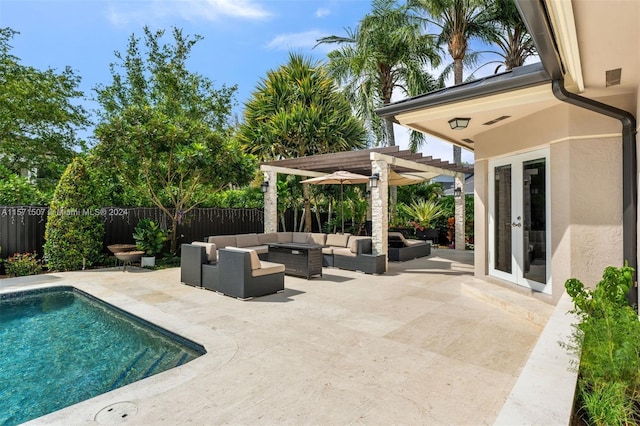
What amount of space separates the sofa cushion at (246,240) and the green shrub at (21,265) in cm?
519

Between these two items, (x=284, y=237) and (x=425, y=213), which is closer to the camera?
(x=284, y=237)

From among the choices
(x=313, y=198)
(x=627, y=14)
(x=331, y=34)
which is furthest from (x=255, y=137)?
(x=627, y=14)

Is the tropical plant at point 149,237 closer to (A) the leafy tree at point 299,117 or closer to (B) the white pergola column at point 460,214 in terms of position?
(A) the leafy tree at point 299,117

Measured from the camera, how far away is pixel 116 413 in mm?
2756

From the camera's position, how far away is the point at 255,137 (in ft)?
47.6

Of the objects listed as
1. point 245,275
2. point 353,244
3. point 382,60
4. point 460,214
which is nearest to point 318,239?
point 353,244

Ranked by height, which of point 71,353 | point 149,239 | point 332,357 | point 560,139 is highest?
point 560,139

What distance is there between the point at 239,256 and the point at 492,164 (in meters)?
5.28

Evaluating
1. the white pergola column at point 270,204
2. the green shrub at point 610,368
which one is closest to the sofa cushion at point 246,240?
the white pergola column at point 270,204

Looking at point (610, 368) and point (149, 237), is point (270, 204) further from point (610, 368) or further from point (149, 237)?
point (610, 368)

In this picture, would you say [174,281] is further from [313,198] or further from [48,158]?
[48,158]

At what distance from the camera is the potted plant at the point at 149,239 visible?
Result: 33.6 ft

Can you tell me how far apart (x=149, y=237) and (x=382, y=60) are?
12514 millimetres

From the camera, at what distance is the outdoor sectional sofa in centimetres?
912
